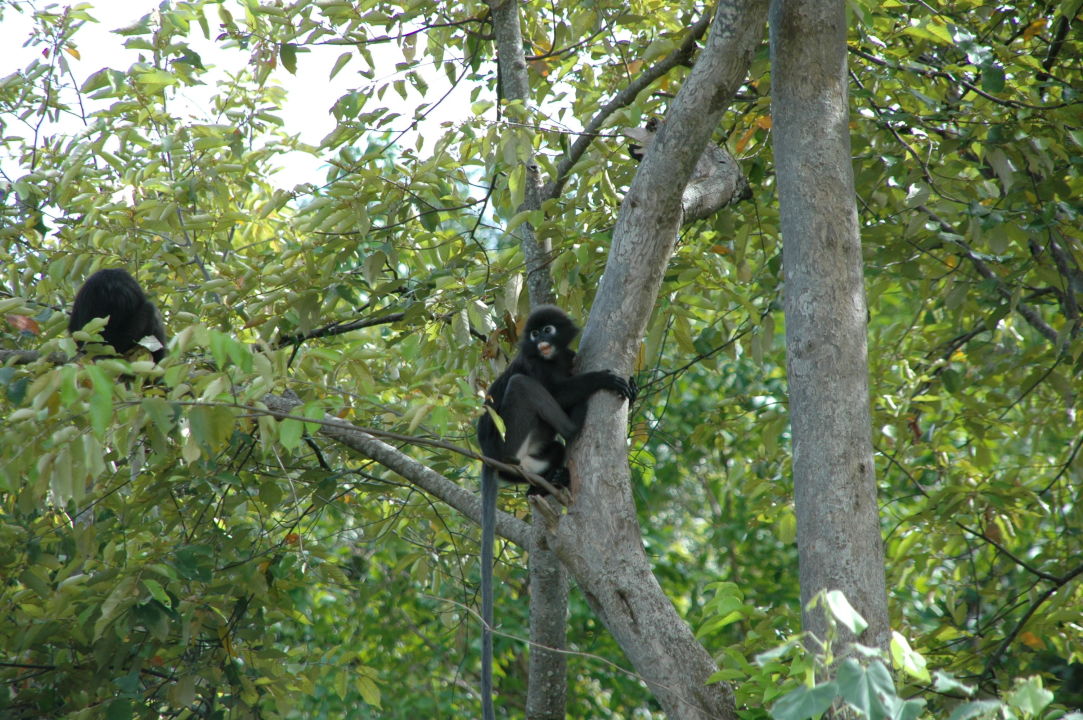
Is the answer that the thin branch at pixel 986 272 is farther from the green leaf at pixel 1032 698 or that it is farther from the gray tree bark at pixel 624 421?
the green leaf at pixel 1032 698

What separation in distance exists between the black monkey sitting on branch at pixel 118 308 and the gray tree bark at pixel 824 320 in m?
3.90

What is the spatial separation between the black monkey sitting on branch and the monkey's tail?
2643mm

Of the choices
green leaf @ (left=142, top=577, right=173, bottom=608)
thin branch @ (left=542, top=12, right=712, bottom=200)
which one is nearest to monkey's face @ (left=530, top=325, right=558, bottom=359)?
thin branch @ (left=542, top=12, right=712, bottom=200)

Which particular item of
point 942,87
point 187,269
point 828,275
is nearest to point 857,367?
point 828,275

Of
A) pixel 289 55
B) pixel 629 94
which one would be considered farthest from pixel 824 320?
pixel 289 55

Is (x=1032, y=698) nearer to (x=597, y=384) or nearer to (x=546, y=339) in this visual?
(x=597, y=384)

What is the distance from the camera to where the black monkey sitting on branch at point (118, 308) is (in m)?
5.51

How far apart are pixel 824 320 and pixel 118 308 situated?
4337 mm

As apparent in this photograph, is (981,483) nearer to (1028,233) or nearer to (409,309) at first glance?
(1028,233)

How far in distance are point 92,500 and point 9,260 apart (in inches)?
60.0

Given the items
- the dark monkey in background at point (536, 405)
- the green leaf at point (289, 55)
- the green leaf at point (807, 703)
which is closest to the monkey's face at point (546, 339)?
the dark monkey in background at point (536, 405)

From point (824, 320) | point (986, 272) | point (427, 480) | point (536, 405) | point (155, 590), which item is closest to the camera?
point (824, 320)

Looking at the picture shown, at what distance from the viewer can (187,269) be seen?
5.59 m

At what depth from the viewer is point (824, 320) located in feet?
8.76
